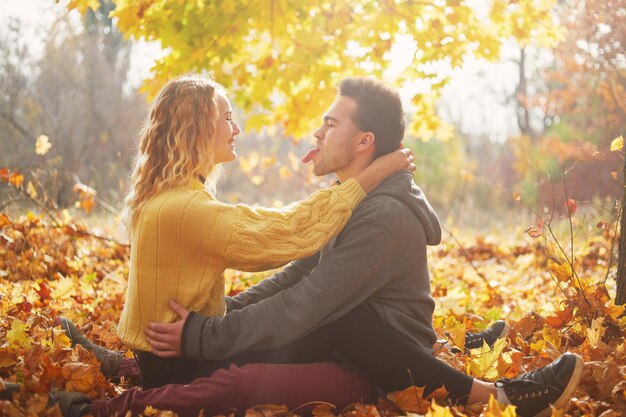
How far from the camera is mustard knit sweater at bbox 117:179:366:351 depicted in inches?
100

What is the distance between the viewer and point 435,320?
405 cm

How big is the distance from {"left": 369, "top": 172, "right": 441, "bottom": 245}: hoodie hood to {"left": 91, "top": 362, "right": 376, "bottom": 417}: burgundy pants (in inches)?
29.7

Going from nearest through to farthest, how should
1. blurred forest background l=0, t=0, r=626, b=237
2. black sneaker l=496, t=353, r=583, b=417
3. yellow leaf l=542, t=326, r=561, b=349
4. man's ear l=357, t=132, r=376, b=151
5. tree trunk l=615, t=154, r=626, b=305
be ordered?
black sneaker l=496, t=353, r=583, b=417 < man's ear l=357, t=132, r=376, b=151 < yellow leaf l=542, t=326, r=561, b=349 < tree trunk l=615, t=154, r=626, b=305 < blurred forest background l=0, t=0, r=626, b=237

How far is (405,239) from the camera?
2766 millimetres

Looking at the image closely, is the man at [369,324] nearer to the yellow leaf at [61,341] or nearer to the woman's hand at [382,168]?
the woman's hand at [382,168]

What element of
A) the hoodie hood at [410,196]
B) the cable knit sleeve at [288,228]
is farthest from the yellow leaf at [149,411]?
the hoodie hood at [410,196]

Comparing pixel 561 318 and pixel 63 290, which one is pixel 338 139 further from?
pixel 63 290

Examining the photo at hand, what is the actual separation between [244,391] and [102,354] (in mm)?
919

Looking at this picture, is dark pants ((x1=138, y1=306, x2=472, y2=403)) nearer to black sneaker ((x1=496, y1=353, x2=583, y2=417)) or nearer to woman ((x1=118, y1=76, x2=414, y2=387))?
woman ((x1=118, y1=76, x2=414, y2=387))

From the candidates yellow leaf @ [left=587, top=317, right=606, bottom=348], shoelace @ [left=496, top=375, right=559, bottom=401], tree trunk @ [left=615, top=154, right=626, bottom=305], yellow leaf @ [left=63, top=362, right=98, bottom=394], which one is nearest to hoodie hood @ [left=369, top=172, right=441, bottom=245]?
shoelace @ [left=496, top=375, right=559, bottom=401]

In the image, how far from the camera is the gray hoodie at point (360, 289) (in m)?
2.58

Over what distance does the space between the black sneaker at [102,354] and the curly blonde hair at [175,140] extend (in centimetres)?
69

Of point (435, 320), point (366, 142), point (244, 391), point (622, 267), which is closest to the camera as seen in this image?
point (244, 391)

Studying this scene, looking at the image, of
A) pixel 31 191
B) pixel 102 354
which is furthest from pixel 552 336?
pixel 31 191
